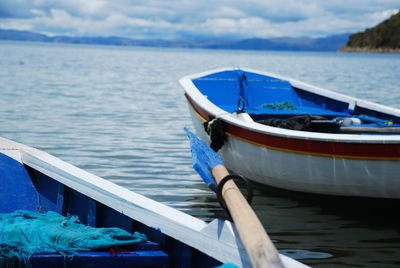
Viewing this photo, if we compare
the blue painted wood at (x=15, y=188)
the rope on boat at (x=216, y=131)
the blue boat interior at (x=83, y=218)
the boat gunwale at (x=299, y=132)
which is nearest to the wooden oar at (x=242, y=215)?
the blue boat interior at (x=83, y=218)

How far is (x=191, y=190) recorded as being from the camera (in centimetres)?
848

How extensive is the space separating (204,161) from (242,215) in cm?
119

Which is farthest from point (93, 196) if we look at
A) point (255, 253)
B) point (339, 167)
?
point (339, 167)

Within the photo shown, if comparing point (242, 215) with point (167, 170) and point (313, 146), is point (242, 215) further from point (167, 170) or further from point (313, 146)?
point (167, 170)

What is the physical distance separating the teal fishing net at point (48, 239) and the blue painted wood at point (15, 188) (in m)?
1.04

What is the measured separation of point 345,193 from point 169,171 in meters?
3.82

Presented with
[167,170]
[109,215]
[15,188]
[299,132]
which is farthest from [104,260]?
[167,170]

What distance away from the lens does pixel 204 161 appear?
4.29 m

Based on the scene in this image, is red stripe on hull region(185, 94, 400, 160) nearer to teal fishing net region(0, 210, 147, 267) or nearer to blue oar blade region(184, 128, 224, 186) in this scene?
blue oar blade region(184, 128, 224, 186)

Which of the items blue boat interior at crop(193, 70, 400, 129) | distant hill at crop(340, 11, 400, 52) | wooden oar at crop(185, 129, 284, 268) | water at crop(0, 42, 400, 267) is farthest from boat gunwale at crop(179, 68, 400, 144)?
distant hill at crop(340, 11, 400, 52)

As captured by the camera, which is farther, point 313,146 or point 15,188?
point 313,146

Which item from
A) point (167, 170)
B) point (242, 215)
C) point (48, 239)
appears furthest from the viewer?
point (167, 170)

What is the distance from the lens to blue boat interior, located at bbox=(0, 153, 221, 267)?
352 centimetres

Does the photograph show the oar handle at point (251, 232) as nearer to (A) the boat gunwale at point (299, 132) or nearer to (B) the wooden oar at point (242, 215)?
(B) the wooden oar at point (242, 215)
